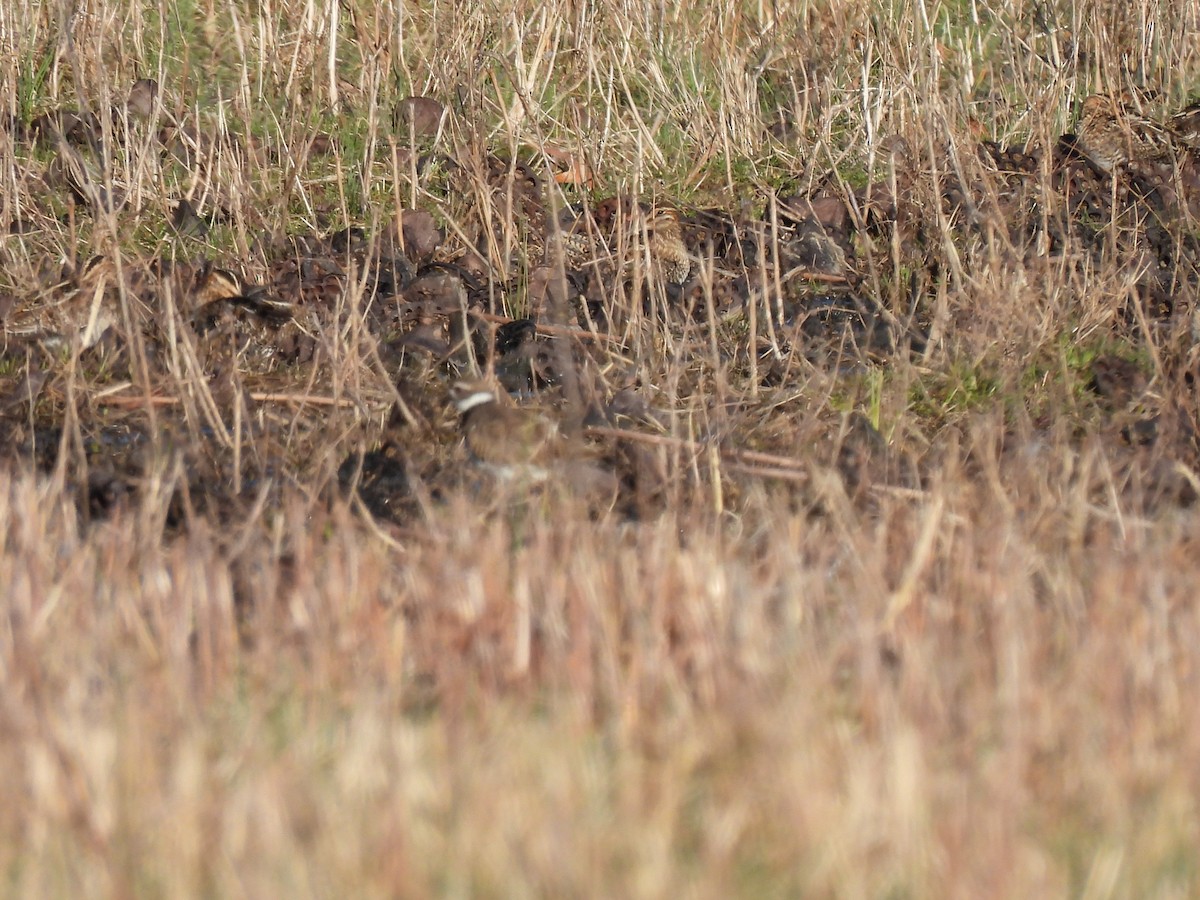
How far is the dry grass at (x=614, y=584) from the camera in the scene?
7.32 ft

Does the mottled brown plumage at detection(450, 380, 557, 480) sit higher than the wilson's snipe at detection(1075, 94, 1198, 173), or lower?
lower

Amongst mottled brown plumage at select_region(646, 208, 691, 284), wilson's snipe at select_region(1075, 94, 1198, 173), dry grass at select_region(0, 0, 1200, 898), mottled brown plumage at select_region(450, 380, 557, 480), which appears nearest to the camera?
dry grass at select_region(0, 0, 1200, 898)

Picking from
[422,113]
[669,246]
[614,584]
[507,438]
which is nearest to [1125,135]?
[669,246]

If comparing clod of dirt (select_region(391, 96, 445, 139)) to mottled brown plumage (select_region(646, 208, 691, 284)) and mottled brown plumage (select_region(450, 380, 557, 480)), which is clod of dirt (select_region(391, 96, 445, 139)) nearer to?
mottled brown plumage (select_region(646, 208, 691, 284))

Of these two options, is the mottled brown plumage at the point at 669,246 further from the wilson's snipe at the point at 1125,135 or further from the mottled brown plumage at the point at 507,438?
the wilson's snipe at the point at 1125,135

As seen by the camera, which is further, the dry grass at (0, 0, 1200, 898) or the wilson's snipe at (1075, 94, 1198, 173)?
the wilson's snipe at (1075, 94, 1198, 173)

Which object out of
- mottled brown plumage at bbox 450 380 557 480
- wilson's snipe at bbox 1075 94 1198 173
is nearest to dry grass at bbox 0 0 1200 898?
mottled brown plumage at bbox 450 380 557 480

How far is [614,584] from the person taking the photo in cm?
305

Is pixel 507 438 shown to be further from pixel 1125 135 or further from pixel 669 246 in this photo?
pixel 1125 135

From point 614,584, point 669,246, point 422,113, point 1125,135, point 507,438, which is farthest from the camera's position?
point 422,113

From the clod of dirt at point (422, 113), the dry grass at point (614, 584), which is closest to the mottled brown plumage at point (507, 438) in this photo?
the dry grass at point (614, 584)

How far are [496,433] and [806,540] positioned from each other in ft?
2.82

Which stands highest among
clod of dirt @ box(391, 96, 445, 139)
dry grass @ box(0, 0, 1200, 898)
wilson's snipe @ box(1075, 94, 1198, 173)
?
clod of dirt @ box(391, 96, 445, 139)

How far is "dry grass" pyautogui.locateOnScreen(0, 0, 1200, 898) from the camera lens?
7.32 feet
